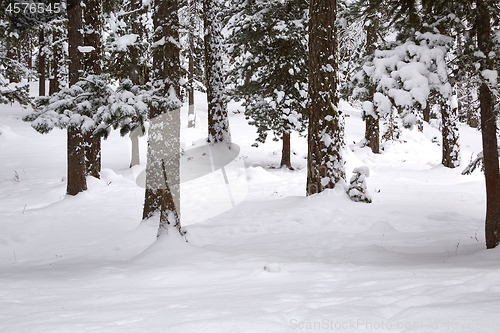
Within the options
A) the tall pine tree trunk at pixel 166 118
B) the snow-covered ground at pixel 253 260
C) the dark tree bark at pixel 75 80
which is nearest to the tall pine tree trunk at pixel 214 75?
the snow-covered ground at pixel 253 260

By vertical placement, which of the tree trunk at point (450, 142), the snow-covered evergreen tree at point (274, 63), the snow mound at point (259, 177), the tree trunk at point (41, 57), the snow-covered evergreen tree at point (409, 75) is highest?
the tree trunk at point (41, 57)

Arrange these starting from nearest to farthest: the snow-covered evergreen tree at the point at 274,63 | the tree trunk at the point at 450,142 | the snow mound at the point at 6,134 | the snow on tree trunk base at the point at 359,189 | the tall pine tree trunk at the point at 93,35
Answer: the snow on tree trunk base at the point at 359,189 → the tall pine tree trunk at the point at 93,35 → the snow-covered evergreen tree at the point at 274,63 → the tree trunk at the point at 450,142 → the snow mound at the point at 6,134

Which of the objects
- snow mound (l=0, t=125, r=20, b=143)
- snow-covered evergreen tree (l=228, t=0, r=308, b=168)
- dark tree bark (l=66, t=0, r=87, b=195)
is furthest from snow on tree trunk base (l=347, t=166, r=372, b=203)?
snow mound (l=0, t=125, r=20, b=143)

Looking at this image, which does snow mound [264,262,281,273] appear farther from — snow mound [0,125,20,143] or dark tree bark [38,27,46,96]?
dark tree bark [38,27,46,96]

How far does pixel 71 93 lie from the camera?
5484 mm

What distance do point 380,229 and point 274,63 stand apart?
26.2 ft

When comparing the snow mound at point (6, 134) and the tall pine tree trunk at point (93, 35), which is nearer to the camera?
the tall pine tree trunk at point (93, 35)

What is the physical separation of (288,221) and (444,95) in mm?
3859

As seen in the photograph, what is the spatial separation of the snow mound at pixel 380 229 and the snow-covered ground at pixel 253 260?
0.03 meters

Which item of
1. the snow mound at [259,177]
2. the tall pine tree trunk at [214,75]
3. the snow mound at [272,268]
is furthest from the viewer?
the tall pine tree trunk at [214,75]

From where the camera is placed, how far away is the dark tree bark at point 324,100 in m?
8.82

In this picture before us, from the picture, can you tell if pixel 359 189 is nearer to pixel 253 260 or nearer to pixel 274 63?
pixel 253 260

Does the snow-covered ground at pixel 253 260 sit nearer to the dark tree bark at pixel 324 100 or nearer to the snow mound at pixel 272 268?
the snow mound at pixel 272 268

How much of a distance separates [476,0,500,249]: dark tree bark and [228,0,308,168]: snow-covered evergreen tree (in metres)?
7.88
